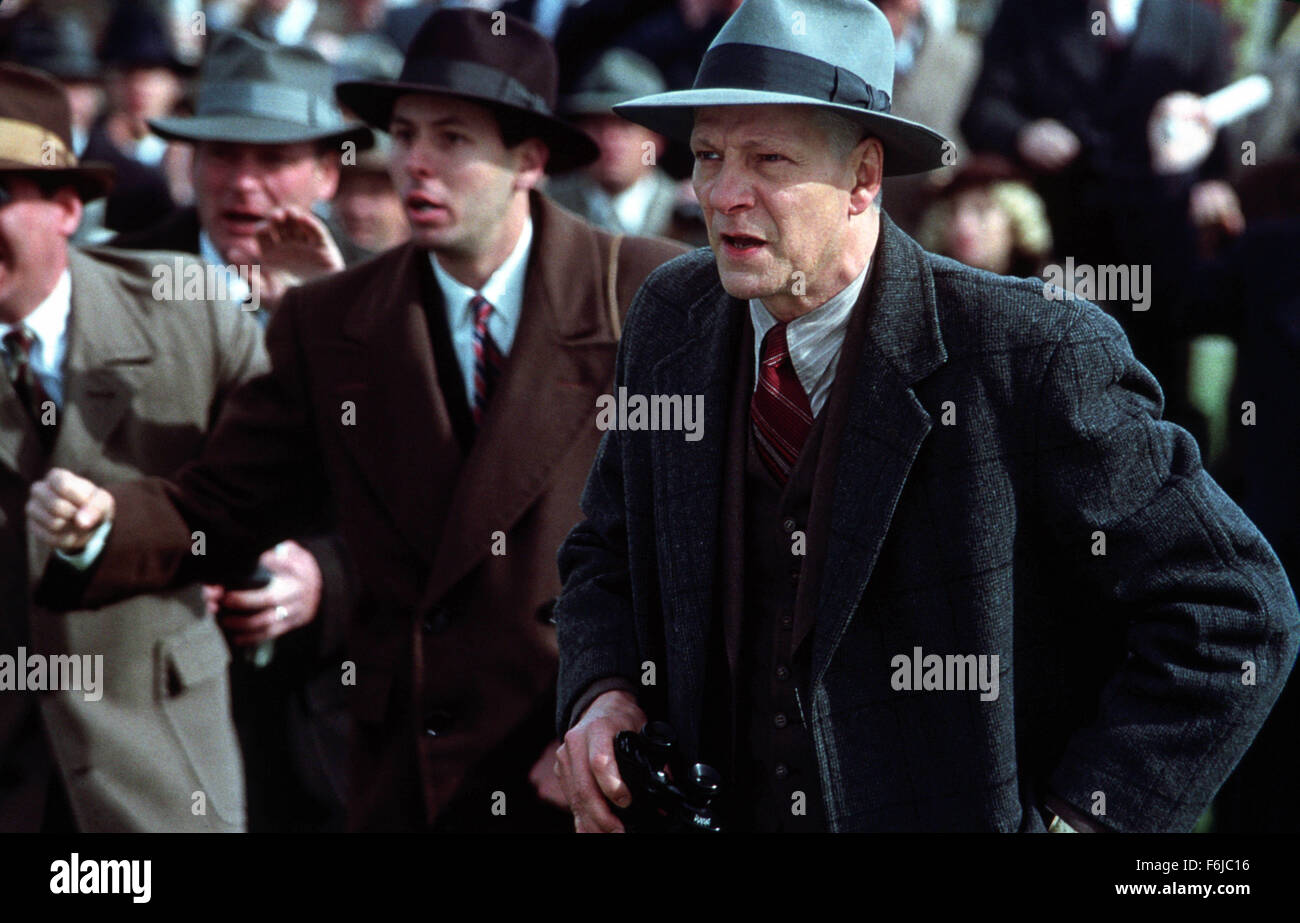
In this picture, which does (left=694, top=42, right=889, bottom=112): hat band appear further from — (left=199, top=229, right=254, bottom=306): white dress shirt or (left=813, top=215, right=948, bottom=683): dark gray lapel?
(left=199, top=229, right=254, bottom=306): white dress shirt

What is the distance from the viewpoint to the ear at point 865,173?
3299 mm

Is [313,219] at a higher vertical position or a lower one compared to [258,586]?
higher

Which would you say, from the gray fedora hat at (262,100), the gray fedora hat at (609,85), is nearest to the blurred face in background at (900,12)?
the gray fedora hat at (609,85)

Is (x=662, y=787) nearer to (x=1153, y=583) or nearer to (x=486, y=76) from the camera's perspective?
(x=1153, y=583)

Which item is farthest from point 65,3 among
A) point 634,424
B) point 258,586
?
point 634,424

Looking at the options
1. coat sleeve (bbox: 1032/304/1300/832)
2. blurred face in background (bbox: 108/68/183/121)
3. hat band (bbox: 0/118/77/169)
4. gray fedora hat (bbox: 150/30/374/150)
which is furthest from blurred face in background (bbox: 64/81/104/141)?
coat sleeve (bbox: 1032/304/1300/832)

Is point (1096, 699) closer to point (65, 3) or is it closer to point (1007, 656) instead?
point (1007, 656)

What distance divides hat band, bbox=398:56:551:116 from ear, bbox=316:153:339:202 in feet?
5.41

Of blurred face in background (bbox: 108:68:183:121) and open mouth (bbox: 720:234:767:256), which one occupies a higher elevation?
blurred face in background (bbox: 108:68:183:121)

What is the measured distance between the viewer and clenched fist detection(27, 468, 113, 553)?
4.25 metres

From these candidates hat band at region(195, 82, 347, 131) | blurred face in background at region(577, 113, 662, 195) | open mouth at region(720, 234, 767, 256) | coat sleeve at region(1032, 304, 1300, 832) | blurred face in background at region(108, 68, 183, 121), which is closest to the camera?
coat sleeve at region(1032, 304, 1300, 832)

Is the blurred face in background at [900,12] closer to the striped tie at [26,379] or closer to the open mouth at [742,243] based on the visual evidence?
the striped tie at [26,379]
